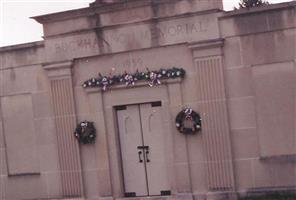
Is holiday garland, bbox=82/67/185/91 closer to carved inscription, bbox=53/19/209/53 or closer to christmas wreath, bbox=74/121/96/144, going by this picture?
carved inscription, bbox=53/19/209/53

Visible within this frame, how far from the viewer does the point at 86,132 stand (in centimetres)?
1348

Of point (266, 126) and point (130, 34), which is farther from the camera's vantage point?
point (130, 34)

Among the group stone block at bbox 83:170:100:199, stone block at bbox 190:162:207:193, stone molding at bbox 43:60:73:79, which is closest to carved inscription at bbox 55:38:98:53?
stone molding at bbox 43:60:73:79

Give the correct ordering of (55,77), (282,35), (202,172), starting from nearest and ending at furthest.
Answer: (282,35)
(202,172)
(55,77)

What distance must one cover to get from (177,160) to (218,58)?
252 cm

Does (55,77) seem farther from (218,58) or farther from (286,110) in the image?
(286,110)

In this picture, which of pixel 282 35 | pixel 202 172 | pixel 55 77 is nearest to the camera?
pixel 282 35

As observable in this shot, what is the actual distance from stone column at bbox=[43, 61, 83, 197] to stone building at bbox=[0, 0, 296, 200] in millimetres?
27

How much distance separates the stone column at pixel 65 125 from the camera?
1377 centimetres

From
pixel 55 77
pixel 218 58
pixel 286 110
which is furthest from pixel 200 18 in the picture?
pixel 55 77

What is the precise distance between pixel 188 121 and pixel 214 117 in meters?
0.59

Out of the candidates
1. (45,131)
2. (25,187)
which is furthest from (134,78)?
(25,187)

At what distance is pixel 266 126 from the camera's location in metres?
12.2

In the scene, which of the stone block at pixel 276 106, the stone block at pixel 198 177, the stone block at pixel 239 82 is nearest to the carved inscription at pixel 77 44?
the stone block at pixel 239 82
